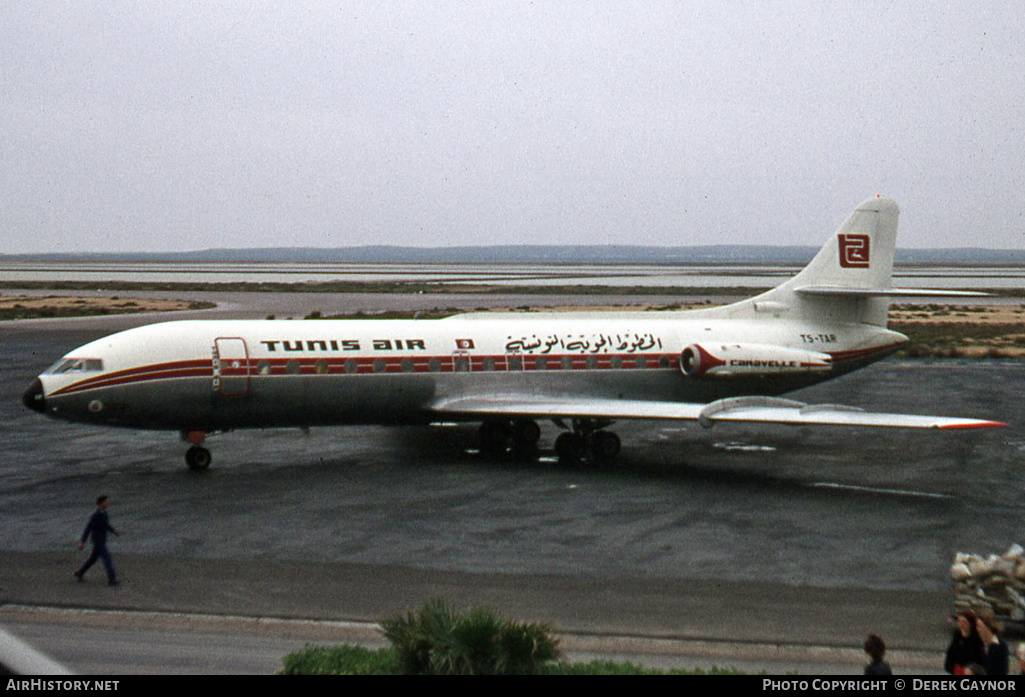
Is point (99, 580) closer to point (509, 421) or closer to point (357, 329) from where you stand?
point (357, 329)

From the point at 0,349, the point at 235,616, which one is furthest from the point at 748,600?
the point at 0,349

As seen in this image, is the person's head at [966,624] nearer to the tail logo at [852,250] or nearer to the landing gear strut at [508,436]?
the landing gear strut at [508,436]

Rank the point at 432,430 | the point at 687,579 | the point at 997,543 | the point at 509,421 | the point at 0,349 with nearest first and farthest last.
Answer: the point at 687,579
the point at 997,543
the point at 509,421
the point at 432,430
the point at 0,349

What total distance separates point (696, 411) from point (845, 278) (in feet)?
28.7

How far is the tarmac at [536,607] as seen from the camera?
1386cm

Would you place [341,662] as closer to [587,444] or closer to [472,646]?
[472,646]

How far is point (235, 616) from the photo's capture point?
1509 centimetres

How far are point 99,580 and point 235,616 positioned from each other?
313 cm

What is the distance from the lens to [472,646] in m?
10.4

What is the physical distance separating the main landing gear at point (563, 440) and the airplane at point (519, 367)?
4 cm

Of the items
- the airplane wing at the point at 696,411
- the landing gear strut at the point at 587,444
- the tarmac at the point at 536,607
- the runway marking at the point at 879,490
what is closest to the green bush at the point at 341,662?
the tarmac at the point at 536,607

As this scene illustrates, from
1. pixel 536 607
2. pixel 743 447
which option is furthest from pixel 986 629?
A: pixel 743 447

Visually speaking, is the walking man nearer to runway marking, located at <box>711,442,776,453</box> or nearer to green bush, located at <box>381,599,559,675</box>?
green bush, located at <box>381,599,559,675</box>

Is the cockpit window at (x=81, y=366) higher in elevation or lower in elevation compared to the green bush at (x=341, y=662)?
higher
